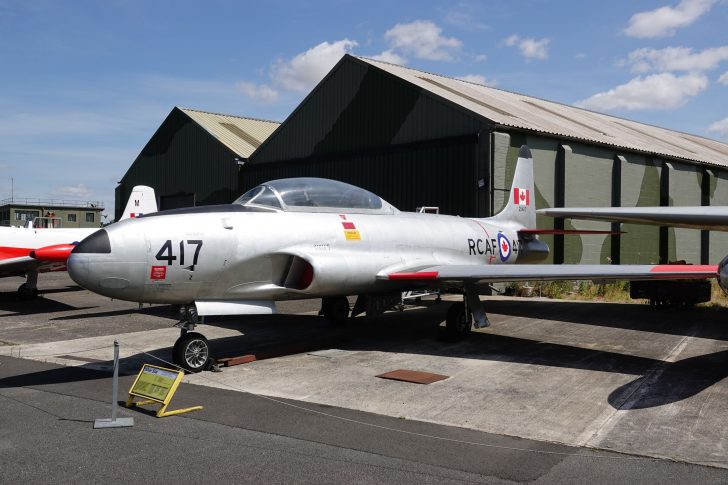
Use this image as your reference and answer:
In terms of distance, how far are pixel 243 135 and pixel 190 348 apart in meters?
24.1

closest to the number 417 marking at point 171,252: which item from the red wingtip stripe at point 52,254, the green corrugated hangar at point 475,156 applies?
the red wingtip stripe at point 52,254

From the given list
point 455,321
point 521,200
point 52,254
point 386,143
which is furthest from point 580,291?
point 52,254

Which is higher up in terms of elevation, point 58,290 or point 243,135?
point 243,135

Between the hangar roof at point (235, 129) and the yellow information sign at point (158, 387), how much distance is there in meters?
21.6

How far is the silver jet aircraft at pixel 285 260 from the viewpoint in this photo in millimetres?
7953

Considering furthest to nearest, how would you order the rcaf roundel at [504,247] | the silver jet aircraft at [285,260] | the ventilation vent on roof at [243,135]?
1. the ventilation vent on roof at [243,135]
2. the rcaf roundel at [504,247]
3. the silver jet aircraft at [285,260]

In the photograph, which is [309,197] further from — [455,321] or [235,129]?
[235,129]

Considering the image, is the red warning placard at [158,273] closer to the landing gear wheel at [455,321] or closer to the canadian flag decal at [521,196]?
the landing gear wheel at [455,321]

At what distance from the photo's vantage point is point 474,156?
18.7 meters

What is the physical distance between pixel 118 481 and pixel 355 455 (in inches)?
74.2

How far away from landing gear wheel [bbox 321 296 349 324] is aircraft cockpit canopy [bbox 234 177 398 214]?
8.28ft

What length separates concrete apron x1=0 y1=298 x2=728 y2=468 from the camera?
19.7 ft

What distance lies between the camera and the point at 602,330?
39.7ft

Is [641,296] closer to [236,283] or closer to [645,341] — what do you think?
[645,341]
